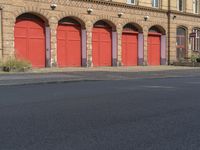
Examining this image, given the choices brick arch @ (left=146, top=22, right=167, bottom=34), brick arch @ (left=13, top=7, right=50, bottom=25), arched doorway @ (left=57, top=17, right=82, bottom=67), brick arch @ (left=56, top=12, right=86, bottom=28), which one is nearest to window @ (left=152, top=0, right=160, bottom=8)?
brick arch @ (left=146, top=22, right=167, bottom=34)

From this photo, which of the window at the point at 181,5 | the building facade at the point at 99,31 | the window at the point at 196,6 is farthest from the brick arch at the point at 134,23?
A: the window at the point at 196,6

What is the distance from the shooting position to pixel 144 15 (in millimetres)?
40312

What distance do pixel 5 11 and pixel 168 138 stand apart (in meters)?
23.5

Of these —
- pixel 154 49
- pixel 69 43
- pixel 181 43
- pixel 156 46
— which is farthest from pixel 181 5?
pixel 69 43

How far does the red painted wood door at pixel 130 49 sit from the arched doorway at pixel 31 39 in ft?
28.5

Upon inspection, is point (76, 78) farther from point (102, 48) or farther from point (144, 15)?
point (144, 15)

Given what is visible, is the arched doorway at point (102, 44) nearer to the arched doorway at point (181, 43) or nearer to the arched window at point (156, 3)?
the arched window at point (156, 3)

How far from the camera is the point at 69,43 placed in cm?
3462

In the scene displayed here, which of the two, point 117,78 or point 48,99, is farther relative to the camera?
point 117,78

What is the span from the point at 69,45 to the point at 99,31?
11.7 feet

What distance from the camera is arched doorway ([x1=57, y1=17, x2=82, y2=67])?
33.9 metres

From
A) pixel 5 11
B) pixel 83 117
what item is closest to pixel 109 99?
pixel 83 117

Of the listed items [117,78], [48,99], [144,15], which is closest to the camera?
[48,99]

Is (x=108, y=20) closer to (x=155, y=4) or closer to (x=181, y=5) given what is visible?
(x=155, y=4)
